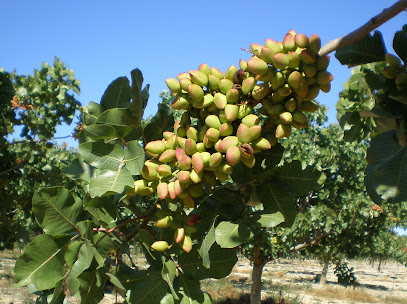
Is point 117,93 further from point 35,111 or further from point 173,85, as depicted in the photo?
point 35,111

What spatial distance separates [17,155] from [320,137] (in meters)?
7.13

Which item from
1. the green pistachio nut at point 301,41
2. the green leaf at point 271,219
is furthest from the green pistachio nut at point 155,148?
the green pistachio nut at point 301,41

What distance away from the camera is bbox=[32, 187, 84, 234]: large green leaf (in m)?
1.03

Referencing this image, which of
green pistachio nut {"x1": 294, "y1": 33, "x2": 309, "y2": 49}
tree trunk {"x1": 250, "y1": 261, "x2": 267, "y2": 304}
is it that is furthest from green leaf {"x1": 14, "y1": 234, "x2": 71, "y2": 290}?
tree trunk {"x1": 250, "y1": 261, "x2": 267, "y2": 304}

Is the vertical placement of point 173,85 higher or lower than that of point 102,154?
higher

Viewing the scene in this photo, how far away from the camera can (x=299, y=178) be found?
110 centimetres

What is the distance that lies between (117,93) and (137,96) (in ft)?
0.44

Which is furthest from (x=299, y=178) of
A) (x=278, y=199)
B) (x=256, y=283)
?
(x=256, y=283)

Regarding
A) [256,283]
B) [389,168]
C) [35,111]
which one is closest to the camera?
[389,168]

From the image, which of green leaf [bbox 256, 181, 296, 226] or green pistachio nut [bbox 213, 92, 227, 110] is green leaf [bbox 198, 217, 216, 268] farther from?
green pistachio nut [bbox 213, 92, 227, 110]

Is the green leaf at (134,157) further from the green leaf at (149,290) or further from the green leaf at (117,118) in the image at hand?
the green leaf at (149,290)

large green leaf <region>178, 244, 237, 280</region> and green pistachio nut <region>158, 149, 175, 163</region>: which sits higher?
green pistachio nut <region>158, 149, 175, 163</region>

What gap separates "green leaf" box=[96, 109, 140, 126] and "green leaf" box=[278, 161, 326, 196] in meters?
0.44

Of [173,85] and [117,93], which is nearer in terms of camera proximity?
[173,85]
